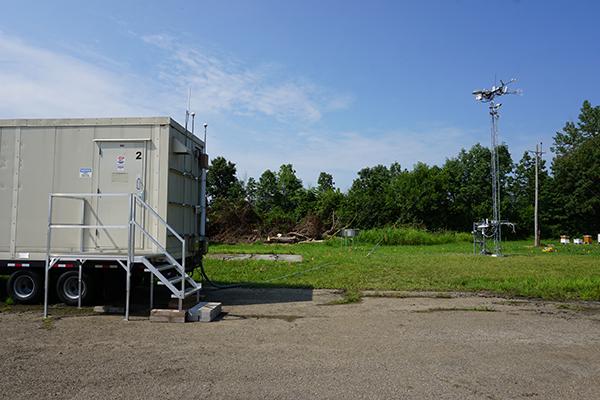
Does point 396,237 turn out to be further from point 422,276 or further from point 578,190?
point 578,190

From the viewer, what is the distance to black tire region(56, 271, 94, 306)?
32.8 ft

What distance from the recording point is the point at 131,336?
758 centimetres

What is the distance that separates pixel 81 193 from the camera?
10.1m

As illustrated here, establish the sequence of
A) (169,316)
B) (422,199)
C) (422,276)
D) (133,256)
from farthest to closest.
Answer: (422,199)
(422,276)
(133,256)
(169,316)

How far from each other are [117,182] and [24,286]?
3.10m

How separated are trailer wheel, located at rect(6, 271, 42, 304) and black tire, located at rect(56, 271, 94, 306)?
0.52 meters

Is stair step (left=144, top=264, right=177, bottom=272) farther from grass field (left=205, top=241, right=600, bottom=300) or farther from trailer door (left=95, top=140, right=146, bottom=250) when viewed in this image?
grass field (left=205, top=241, right=600, bottom=300)

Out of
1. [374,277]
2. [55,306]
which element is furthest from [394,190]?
[55,306]

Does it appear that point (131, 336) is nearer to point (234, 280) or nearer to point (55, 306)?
point (55, 306)

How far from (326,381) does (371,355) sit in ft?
4.23

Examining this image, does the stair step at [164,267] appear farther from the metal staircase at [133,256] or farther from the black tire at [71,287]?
the black tire at [71,287]

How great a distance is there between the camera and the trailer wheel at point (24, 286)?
10.2m

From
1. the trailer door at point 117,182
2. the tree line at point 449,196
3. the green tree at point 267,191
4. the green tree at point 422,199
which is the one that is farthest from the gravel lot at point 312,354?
the green tree at point 267,191

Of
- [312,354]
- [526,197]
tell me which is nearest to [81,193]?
[312,354]
